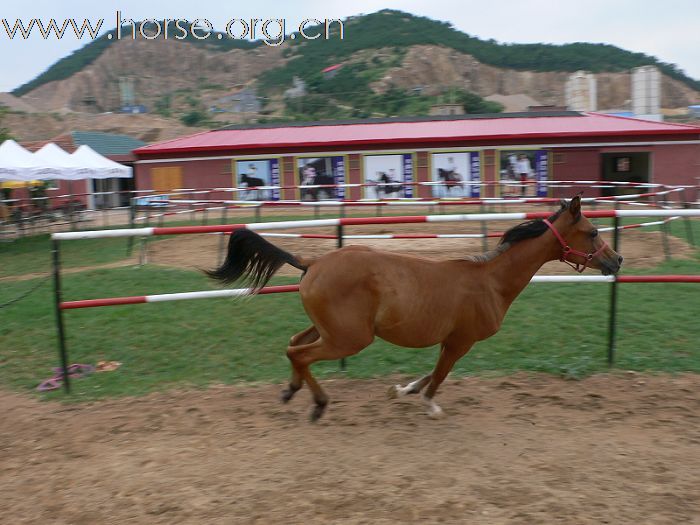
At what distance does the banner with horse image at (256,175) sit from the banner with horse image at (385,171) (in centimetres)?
387

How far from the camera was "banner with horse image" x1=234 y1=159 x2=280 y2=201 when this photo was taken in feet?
84.5

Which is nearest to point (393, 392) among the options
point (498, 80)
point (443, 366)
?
point (443, 366)

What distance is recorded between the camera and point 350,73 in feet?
265

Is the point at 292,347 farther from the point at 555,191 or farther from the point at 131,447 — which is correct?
the point at 555,191

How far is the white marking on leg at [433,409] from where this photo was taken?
14.4 feet

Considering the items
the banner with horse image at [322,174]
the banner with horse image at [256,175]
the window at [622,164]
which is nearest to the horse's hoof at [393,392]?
the banner with horse image at [322,174]

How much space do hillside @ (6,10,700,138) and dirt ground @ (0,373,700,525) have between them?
5773 cm

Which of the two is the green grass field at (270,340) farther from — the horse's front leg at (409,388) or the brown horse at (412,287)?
the brown horse at (412,287)

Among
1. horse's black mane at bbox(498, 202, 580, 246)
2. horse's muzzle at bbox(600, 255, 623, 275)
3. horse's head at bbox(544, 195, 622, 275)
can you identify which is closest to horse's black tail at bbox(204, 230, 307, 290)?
horse's black mane at bbox(498, 202, 580, 246)

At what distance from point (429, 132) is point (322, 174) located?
490 cm

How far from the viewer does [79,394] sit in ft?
16.6

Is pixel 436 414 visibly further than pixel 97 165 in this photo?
No

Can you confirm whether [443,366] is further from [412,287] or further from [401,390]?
[412,287]

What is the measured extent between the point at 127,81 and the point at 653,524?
4238 inches
